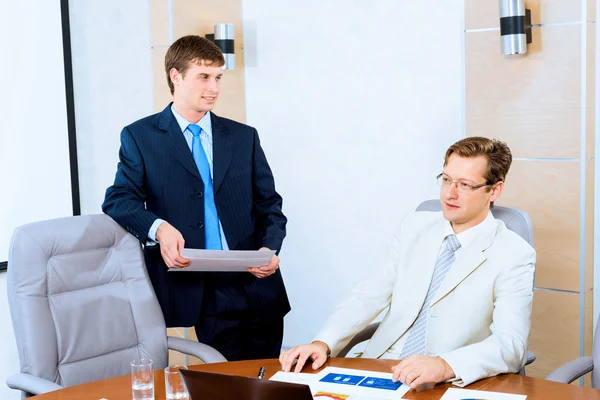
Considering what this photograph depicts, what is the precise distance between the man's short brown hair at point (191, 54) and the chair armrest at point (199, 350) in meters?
1.12

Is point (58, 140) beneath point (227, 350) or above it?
above

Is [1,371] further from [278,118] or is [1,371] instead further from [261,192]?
[278,118]

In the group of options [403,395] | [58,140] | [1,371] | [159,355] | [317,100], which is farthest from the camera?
[317,100]

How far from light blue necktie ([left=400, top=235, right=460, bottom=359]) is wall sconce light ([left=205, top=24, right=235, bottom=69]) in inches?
95.5

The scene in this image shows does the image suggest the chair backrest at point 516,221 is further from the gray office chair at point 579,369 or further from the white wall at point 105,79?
the white wall at point 105,79

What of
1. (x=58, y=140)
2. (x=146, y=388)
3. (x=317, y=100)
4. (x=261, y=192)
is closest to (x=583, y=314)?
(x=261, y=192)

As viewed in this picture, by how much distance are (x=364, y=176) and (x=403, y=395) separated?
270 centimetres

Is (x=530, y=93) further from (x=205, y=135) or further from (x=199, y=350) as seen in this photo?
(x=199, y=350)

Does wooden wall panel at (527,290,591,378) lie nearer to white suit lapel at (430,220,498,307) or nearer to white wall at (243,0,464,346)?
white wall at (243,0,464,346)

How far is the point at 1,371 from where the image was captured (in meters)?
4.27

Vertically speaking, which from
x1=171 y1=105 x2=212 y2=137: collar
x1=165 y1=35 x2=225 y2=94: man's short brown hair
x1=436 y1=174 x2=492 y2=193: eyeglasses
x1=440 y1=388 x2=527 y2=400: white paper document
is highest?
x1=165 y1=35 x2=225 y2=94: man's short brown hair

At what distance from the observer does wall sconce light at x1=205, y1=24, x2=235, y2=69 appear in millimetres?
4859

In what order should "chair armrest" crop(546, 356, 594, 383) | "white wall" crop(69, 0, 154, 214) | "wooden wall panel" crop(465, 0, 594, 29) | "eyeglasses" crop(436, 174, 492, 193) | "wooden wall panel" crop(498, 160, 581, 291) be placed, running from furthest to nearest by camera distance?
"white wall" crop(69, 0, 154, 214) → "wooden wall panel" crop(498, 160, 581, 291) → "wooden wall panel" crop(465, 0, 594, 29) → "eyeglasses" crop(436, 174, 492, 193) → "chair armrest" crop(546, 356, 594, 383)

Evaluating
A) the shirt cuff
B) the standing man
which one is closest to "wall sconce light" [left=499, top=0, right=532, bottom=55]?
the standing man
